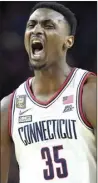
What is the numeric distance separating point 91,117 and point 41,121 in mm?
317

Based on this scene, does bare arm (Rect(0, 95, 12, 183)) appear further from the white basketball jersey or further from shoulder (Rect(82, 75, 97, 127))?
shoulder (Rect(82, 75, 97, 127))

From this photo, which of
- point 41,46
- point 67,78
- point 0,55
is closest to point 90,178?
point 67,78

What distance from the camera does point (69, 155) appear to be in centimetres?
289

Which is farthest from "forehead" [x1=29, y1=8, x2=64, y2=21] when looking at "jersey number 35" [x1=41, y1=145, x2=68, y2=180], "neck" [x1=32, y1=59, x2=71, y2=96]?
"jersey number 35" [x1=41, y1=145, x2=68, y2=180]

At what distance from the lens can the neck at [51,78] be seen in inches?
121

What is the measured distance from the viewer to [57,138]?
9.55 ft

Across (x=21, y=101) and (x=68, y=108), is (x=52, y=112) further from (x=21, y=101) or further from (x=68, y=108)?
(x=21, y=101)

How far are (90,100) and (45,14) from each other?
23.6 inches

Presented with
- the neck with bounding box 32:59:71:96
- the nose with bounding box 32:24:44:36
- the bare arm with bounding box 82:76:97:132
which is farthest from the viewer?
the neck with bounding box 32:59:71:96

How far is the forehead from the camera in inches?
119

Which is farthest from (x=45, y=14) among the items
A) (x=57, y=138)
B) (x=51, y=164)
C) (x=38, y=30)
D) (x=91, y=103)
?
(x=51, y=164)

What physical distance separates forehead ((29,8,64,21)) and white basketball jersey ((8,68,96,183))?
0.36m

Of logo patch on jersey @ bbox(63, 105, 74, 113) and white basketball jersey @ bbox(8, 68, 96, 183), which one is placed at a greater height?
logo patch on jersey @ bbox(63, 105, 74, 113)

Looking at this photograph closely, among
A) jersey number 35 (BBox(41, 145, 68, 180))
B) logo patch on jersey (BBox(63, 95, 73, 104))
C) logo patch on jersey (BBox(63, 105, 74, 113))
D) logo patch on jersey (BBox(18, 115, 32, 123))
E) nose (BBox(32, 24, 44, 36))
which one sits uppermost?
nose (BBox(32, 24, 44, 36))
